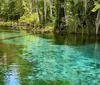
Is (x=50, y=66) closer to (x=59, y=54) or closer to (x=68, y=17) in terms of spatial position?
(x=59, y=54)

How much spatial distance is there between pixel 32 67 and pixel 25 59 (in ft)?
10.7

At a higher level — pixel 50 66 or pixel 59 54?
pixel 59 54

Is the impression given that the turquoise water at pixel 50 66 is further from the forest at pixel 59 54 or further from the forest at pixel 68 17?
the forest at pixel 68 17

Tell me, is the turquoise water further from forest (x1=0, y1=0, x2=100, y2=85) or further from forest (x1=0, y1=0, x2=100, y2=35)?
forest (x1=0, y1=0, x2=100, y2=35)

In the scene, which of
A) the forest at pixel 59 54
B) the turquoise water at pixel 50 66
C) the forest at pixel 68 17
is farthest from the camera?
the forest at pixel 68 17

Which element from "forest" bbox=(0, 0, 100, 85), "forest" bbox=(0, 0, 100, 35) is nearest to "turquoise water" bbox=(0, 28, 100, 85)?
"forest" bbox=(0, 0, 100, 85)

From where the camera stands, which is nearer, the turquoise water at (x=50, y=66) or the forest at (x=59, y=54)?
the turquoise water at (x=50, y=66)

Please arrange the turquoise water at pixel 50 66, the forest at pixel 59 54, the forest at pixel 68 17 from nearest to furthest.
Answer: the turquoise water at pixel 50 66, the forest at pixel 59 54, the forest at pixel 68 17

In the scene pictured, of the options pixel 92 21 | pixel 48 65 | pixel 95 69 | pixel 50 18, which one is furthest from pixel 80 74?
pixel 50 18

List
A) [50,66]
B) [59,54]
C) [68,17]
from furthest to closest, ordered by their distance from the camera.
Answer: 1. [68,17]
2. [59,54]
3. [50,66]

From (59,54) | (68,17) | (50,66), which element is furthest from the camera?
(68,17)

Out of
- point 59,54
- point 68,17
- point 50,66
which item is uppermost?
point 68,17

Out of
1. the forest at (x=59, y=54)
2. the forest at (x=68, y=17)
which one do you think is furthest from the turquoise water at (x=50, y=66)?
the forest at (x=68, y=17)

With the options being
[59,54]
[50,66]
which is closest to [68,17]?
[59,54]
